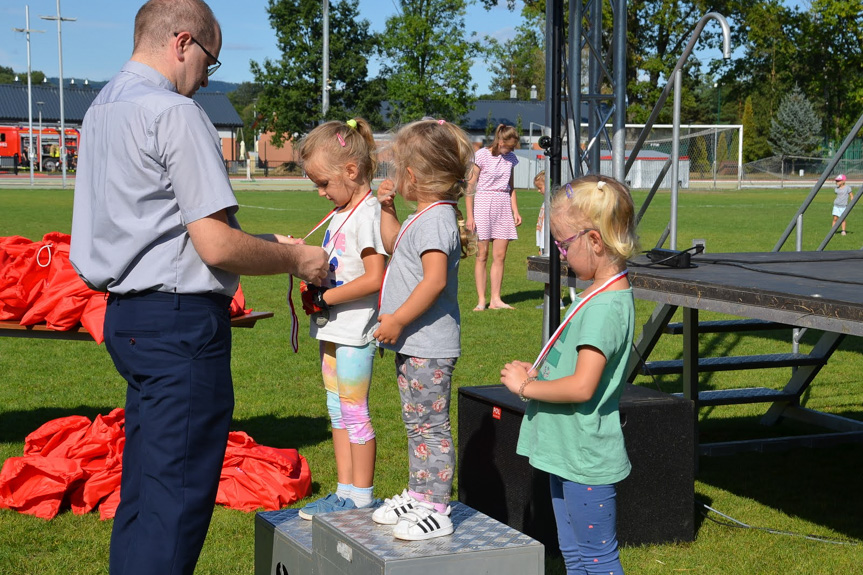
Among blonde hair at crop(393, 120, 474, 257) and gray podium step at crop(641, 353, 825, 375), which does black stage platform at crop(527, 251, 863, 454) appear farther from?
blonde hair at crop(393, 120, 474, 257)

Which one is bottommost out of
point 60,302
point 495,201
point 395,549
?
point 395,549

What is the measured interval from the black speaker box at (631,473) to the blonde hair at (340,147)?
1.16 m

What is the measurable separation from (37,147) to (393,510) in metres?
69.5

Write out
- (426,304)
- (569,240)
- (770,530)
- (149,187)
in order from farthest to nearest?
(770,530) → (426,304) → (569,240) → (149,187)

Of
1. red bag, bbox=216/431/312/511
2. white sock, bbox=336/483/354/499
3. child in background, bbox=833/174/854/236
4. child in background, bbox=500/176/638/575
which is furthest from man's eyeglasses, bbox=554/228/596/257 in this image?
child in background, bbox=833/174/854/236

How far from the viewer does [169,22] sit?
2852mm

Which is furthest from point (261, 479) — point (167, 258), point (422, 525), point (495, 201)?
point (495, 201)

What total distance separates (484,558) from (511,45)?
70.6 m

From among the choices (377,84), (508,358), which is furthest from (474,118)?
(508,358)

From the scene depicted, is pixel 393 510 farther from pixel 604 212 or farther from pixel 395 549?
pixel 604 212

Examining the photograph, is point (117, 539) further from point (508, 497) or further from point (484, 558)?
point (508, 497)

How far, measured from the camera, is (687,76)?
63.7 m

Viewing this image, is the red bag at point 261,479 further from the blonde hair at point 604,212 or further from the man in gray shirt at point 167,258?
the blonde hair at point 604,212

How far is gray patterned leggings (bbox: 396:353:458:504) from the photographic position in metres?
3.42
